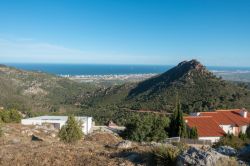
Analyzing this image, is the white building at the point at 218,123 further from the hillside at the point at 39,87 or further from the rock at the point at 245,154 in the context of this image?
the hillside at the point at 39,87

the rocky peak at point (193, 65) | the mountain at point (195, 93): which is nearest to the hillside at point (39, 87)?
the mountain at point (195, 93)

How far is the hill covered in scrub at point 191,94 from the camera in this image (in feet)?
252

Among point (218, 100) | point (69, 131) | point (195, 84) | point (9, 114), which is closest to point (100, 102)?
point (195, 84)

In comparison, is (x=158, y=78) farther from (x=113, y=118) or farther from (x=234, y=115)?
Answer: (x=234, y=115)

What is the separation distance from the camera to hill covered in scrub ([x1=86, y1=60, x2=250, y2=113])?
76812 mm

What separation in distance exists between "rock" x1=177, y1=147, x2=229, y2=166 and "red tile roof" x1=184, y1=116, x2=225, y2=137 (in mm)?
34392

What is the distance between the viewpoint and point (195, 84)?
299 ft

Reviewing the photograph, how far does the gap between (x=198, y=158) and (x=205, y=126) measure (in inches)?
1487

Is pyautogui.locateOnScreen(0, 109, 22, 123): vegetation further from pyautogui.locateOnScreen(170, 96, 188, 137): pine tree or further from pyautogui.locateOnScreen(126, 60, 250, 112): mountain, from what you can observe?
pyautogui.locateOnScreen(126, 60, 250, 112): mountain

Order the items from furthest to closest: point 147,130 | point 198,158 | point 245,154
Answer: point 147,130 < point 245,154 < point 198,158

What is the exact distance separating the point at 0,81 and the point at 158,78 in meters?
58.2

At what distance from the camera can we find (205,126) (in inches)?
1748

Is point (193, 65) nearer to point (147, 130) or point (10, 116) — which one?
point (10, 116)

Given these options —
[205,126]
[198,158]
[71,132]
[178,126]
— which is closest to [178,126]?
[178,126]
